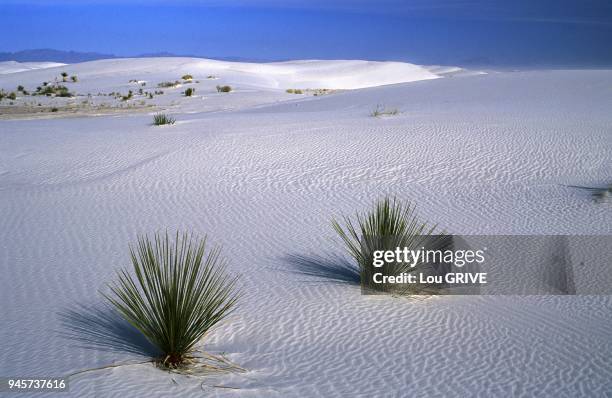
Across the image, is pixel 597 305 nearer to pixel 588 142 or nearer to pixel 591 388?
pixel 591 388

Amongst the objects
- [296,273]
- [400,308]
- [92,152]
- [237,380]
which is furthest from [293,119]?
[237,380]

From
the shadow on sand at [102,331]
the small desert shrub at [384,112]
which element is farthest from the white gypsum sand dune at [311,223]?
the small desert shrub at [384,112]

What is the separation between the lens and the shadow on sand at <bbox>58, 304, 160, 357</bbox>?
4.36 meters

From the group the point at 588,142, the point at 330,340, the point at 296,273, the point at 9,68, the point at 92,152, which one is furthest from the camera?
the point at 9,68

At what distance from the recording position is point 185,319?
4.13 metres

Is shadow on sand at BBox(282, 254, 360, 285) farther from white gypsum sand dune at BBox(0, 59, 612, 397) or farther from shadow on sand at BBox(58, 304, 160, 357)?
shadow on sand at BBox(58, 304, 160, 357)

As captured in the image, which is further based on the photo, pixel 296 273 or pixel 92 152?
pixel 92 152

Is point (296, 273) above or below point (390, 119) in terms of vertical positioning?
below

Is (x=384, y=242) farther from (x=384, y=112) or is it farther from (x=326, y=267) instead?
(x=384, y=112)

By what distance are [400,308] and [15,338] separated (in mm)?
3063

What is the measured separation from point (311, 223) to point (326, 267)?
5.31 feet

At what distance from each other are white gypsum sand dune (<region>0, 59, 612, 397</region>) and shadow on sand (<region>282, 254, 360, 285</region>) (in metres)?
0.10

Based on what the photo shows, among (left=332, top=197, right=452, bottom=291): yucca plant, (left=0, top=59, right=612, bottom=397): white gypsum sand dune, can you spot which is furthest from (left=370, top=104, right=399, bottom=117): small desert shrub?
(left=332, top=197, right=452, bottom=291): yucca plant

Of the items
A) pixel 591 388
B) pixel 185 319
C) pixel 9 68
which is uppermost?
pixel 9 68
